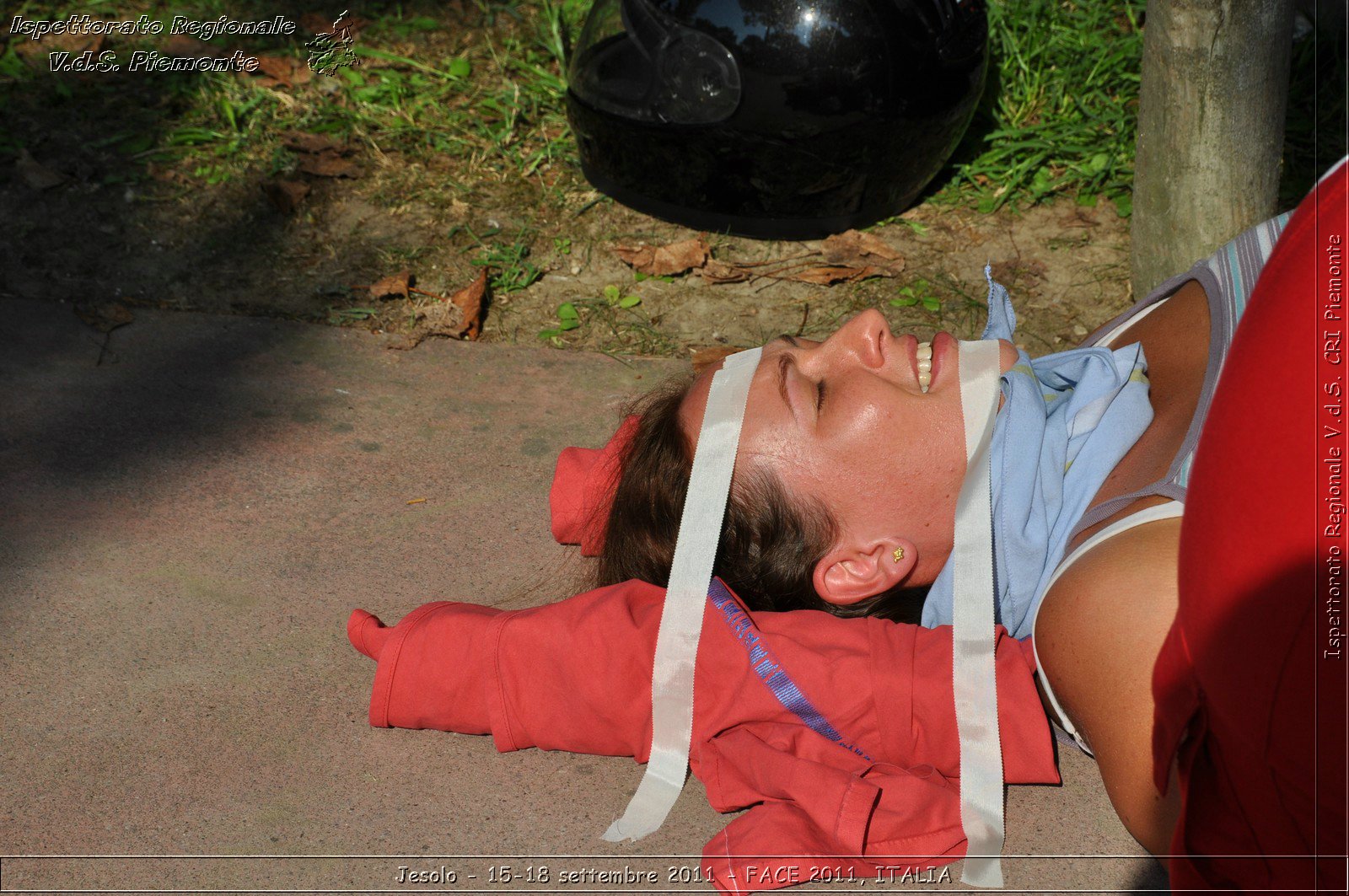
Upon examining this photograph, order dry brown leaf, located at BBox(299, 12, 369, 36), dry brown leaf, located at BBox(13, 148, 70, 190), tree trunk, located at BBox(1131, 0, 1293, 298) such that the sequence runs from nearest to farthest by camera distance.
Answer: tree trunk, located at BBox(1131, 0, 1293, 298) < dry brown leaf, located at BBox(13, 148, 70, 190) < dry brown leaf, located at BBox(299, 12, 369, 36)

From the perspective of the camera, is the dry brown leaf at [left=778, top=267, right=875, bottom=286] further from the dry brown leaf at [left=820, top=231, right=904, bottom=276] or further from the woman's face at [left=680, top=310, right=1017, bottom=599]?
the woman's face at [left=680, top=310, right=1017, bottom=599]

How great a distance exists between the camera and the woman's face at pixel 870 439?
2.06m

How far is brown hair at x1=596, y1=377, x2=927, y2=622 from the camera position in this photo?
213 centimetres

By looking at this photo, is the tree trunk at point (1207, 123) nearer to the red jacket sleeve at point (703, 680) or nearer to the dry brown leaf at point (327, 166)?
the red jacket sleeve at point (703, 680)

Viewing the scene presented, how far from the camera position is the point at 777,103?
10.7 ft

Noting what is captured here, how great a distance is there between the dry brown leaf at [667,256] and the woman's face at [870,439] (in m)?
1.42

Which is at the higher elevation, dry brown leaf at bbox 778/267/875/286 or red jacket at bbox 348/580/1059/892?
dry brown leaf at bbox 778/267/875/286

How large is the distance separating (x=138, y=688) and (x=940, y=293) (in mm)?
2453

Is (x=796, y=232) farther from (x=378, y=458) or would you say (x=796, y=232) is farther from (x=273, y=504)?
(x=273, y=504)

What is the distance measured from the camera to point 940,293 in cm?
343

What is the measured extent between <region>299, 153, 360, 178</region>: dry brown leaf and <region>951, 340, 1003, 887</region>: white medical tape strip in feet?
8.61

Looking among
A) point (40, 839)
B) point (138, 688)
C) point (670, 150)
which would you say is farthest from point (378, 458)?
point (670, 150)

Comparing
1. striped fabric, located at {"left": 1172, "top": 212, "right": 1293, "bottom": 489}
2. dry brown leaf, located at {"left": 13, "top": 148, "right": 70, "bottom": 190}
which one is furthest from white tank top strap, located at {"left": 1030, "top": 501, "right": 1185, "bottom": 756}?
dry brown leaf, located at {"left": 13, "top": 148, "right": 70, "bottom": 190}

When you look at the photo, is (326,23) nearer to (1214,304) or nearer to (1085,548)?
(1214,304)
